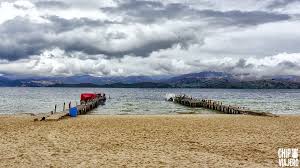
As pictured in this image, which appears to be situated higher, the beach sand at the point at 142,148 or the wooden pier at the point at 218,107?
the beach sand at the point at 142,148

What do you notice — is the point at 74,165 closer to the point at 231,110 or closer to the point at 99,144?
the point at 99,144

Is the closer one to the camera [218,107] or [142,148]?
[142,148]

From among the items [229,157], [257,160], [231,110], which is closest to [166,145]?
[229,157]

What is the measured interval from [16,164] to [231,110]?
3950 cm

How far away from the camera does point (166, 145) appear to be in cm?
1825

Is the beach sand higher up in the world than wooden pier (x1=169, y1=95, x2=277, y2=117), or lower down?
higher up

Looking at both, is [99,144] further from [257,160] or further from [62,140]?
[257,160]

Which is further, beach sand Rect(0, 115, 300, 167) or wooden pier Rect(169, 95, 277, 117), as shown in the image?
wooden pier Rect(169, 95, 277, 117)

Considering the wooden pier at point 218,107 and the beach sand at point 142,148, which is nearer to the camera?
the beach sand at point 142,148

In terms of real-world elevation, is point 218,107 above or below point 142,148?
below

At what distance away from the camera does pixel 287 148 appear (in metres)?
17.1

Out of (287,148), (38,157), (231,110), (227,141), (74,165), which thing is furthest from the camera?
(231,110)

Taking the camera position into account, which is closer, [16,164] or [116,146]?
[16,164]

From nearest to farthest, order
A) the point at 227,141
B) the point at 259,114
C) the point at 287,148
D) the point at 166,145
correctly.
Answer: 1. the point at 287,148
2. the point at 166,145
3. the point at 227,141
4. the point at 259,114
